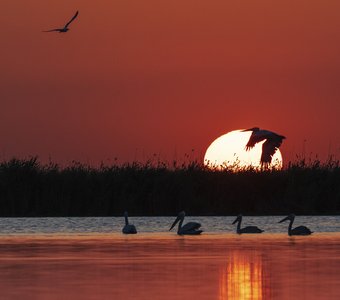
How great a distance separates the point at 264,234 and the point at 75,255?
317 inches

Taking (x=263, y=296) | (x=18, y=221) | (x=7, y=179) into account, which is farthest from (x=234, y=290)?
(x=7, y=179)

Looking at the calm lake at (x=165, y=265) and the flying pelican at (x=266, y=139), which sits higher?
the flying pelican at (x=266, y=139)

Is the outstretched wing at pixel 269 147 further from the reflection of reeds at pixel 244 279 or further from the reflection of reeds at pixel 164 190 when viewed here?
the reflection of reeds at pixel 244 279

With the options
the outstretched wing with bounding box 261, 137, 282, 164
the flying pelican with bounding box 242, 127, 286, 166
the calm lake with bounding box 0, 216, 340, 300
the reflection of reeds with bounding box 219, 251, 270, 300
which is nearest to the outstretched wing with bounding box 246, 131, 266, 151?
the flying pelican with bounding box 242, 127, 286, 166

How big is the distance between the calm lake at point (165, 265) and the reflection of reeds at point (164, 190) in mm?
7417

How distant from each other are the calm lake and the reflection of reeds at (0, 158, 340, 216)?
7.42 metres

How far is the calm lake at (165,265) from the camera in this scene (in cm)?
1202

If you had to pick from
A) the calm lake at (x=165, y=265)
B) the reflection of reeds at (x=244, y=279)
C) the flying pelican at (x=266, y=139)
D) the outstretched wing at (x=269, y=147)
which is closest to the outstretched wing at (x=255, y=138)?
the flying pelican at (x=266, y=139)

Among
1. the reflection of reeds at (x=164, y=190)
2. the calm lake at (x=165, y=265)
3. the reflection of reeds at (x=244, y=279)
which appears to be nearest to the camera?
the reflection of reeds at (x=244, y=279)

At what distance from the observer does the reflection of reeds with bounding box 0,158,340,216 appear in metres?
33.3

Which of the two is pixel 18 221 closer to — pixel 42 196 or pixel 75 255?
pixel 42 196

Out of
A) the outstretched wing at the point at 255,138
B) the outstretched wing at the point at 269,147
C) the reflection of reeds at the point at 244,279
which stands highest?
the outstretched wing at the point at 255,138

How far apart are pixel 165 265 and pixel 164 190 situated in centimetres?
1889

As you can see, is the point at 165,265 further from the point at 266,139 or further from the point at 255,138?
the point at 266,139
